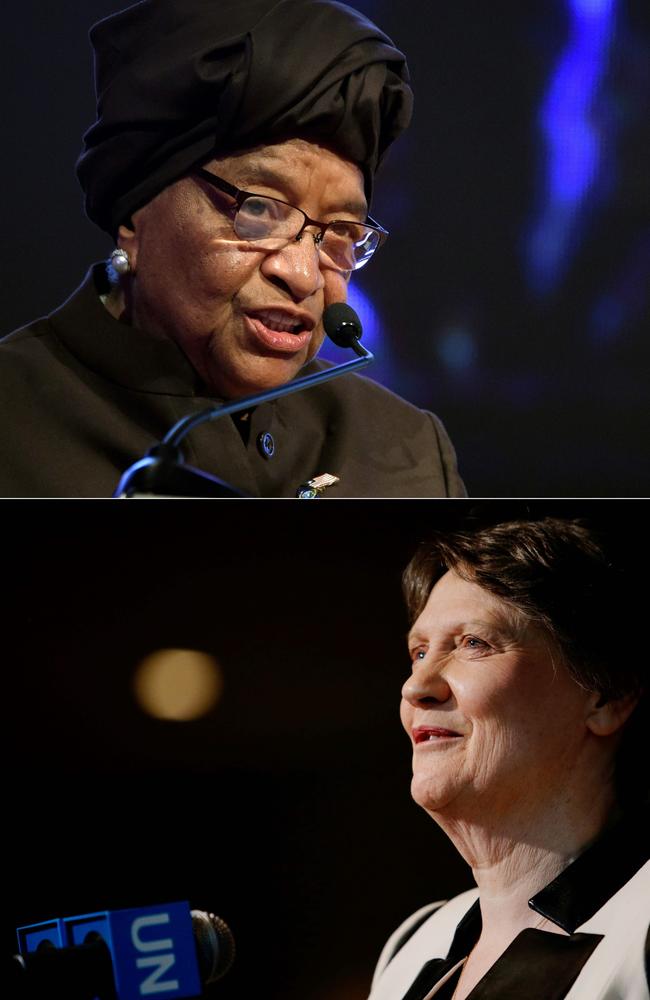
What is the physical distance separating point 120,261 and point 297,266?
282 millimetres

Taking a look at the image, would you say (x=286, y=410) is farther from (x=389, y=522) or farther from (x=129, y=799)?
(x=129, y=799)

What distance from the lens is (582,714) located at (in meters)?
1.37

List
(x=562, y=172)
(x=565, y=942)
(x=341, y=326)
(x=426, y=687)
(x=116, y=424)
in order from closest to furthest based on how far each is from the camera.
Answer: (x=565, y=942), (x=426, y=687), (x=341, y=326), (x=116, y=424), (x=562, y=172)

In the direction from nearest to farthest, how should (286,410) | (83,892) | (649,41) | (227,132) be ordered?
1. (83,892)
2. (227,132)
3. (286,410)
4. (649,41)

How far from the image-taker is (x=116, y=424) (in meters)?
1.97

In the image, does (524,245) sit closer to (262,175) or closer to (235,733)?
(262,175)

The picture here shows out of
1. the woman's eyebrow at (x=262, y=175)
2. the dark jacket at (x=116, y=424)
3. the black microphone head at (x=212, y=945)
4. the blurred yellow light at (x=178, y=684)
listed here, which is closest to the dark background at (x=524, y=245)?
the dark jacket at (x=116, y=424)

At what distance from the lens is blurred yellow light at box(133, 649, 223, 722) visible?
1.35 m

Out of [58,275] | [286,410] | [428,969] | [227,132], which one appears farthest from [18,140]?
[428,969]

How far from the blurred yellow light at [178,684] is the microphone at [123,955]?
0.65 feet

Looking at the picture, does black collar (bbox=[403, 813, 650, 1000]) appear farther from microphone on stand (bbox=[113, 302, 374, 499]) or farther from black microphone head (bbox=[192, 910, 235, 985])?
microphone on stand (bbox=[113, 302, 374, 499])

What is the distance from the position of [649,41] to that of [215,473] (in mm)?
1257

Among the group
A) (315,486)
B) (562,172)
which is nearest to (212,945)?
(315,486)

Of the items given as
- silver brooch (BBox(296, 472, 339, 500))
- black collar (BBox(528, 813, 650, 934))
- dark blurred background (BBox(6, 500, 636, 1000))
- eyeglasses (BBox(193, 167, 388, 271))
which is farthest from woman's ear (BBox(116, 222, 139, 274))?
black collar (BBox(528, 813, 650, 934))
